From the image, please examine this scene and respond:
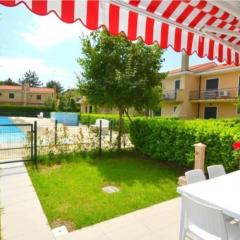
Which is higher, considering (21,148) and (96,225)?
(21,148)

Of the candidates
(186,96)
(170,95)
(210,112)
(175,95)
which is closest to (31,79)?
(170,95)

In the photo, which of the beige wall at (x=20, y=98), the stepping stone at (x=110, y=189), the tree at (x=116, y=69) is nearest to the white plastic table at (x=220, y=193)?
the stepping stone at (x=110, y=189)

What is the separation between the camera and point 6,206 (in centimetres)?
491

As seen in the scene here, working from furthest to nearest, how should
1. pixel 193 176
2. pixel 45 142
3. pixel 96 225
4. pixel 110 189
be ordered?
pixel 45 142
pixel 110 189
pixel 96 225
pixel 193 176

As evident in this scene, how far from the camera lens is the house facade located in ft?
79.9

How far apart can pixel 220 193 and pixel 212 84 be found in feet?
84.9

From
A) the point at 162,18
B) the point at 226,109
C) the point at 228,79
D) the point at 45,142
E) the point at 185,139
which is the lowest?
the point at 45,142

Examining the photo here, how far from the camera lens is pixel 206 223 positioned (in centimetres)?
246

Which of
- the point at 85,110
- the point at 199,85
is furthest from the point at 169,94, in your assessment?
Answer: the point at 85,110

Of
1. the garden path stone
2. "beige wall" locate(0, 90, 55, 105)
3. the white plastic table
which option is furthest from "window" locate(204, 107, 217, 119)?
"beige wall" locate(0, 90, 55, 105)

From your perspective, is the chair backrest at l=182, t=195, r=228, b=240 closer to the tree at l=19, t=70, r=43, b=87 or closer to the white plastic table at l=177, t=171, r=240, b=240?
the white plastic table at l=177, t=171, r=240, b=240

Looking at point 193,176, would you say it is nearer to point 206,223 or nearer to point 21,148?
point 206,223

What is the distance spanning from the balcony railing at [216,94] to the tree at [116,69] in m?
17.3

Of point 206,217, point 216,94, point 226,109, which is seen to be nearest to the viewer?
point 206,217
